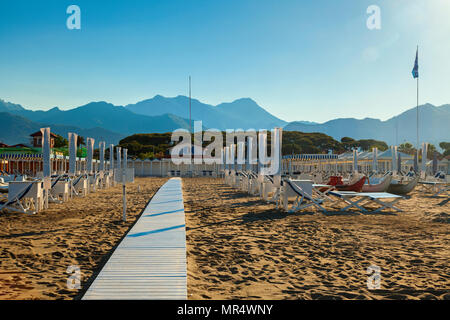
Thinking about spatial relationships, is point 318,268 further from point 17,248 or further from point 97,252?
point 17,248

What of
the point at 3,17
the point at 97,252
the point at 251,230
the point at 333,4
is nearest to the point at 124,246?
the point at 97,252

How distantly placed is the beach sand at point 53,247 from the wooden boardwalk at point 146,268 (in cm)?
20

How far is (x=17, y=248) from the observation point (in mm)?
4176

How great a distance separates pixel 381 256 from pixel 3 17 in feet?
24.4

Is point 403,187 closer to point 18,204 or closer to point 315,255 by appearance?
point 315,255

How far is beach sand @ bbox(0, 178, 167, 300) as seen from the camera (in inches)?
115

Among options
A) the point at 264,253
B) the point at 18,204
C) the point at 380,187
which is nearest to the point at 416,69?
the point at 380,187

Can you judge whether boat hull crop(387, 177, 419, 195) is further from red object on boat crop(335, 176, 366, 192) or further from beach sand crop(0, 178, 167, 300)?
beach sand crop(0, 178, 167, 300)

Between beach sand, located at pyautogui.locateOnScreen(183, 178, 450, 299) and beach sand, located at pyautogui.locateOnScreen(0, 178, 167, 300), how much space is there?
1094 millimetres

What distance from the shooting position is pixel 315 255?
13.0 ft

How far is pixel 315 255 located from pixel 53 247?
3260mm

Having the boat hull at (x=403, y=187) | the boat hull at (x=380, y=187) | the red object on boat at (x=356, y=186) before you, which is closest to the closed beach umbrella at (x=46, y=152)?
the red object on boat at (x=356, y=186)

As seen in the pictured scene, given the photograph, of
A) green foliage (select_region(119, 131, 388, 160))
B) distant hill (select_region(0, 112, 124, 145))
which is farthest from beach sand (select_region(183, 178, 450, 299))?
distant hill (select_region(0, 112, 124, 145))

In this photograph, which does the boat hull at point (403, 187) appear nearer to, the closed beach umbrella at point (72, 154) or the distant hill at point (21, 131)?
the closed beach umbrella at point (72, 154)
